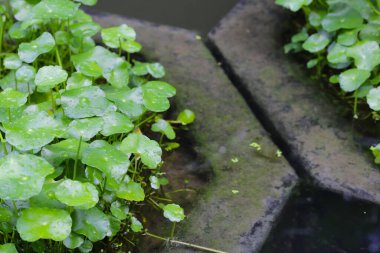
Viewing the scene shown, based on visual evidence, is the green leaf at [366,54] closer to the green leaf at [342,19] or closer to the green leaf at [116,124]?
the green leaf at [342,19]

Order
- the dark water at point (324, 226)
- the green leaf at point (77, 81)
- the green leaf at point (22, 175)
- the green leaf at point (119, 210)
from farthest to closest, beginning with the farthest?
the green leaf at point (77, 81) < the dark water at point (324, 226) < the green leaf at point (119, 210) < the green leaf at point (22, 175)

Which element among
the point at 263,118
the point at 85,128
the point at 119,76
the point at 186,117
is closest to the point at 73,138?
the point at 85,128

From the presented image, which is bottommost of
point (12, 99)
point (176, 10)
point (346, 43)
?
point (176, 10)

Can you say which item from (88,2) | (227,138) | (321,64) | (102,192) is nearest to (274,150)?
(227,138)

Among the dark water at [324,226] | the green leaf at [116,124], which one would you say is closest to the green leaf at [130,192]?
the green leaf at [116,124]

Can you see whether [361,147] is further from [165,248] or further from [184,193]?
Answer: [165,248]

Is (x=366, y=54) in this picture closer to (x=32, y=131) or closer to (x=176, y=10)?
(x=176, y=10)

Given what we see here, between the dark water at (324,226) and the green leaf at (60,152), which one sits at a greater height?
the green leaf at (60,152)

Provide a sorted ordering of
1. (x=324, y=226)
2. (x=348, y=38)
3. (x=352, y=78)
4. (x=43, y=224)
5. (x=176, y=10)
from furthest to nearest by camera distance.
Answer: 1. (x=176, y=10)
2. (x=348, y=38)
3. (x=352, y=78)
4. (x=324, y=226)
5. (x=43, y=224)
